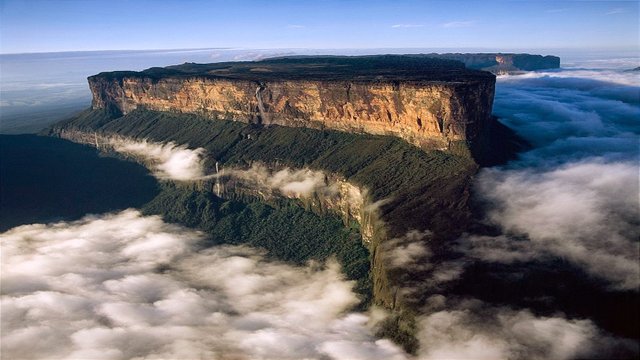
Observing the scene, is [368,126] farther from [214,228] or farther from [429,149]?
[214,228]

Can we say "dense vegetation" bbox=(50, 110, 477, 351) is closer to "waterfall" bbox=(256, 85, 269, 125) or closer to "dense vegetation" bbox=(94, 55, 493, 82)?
"waterfall" bbox=(256, 85, 269, 125)

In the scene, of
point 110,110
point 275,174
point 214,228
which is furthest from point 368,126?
point 110,110

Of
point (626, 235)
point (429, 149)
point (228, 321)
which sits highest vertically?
point (429, 149)

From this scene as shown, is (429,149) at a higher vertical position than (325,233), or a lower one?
higher

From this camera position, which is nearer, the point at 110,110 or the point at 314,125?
the point at 314,125

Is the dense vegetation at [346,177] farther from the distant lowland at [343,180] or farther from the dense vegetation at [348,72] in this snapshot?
the dense vegetation at [348,72]

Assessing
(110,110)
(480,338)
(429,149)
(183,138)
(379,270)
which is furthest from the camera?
(110,110)

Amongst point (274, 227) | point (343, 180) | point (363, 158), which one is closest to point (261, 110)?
point (274, 227)

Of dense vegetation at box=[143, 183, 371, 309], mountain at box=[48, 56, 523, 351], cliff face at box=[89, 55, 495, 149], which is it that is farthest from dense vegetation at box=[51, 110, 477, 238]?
dense vegetation at box=[143, 183, 371, 309]

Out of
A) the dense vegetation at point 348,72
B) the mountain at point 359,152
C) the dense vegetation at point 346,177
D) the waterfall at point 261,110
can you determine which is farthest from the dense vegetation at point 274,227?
the dense vegetation at point 348,72
